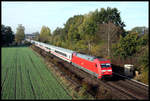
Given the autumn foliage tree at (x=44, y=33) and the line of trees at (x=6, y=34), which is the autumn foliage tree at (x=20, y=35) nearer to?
the line of trees at (x=6, y=34)

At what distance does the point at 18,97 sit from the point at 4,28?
10578 cm

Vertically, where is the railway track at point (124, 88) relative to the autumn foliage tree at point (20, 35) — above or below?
below

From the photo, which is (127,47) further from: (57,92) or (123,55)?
(57,92)

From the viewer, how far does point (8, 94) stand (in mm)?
16766

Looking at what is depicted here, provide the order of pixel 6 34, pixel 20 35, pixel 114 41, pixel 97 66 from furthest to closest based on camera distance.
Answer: pixel 20 35 < pixel 6 34 < pixel 114 41 < pixel 97 66

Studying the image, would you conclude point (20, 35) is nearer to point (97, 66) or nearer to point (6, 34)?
point (6, 34)

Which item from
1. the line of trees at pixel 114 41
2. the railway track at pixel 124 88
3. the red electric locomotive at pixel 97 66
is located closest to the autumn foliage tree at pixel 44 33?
the line of trees at pixel 114 41

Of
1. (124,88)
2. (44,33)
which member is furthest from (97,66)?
(44,33)

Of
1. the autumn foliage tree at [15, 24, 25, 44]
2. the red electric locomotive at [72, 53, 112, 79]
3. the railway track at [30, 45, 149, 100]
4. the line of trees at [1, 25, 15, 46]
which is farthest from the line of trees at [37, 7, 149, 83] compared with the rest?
the autumn foliage tree at [15, 24, 25, 44]

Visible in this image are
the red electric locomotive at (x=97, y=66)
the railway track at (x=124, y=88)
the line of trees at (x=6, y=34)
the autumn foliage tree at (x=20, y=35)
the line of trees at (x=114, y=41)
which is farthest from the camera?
the autumn foliage tree at (x=20, y=35)

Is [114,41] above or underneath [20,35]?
underneath

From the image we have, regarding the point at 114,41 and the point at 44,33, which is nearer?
the point at 114,41

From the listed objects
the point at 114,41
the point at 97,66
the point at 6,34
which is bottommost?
the point at 97,66

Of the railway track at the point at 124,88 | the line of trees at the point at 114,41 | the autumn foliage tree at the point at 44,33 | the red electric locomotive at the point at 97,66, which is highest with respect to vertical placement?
the autumn foliage tree at the point at 44,33
